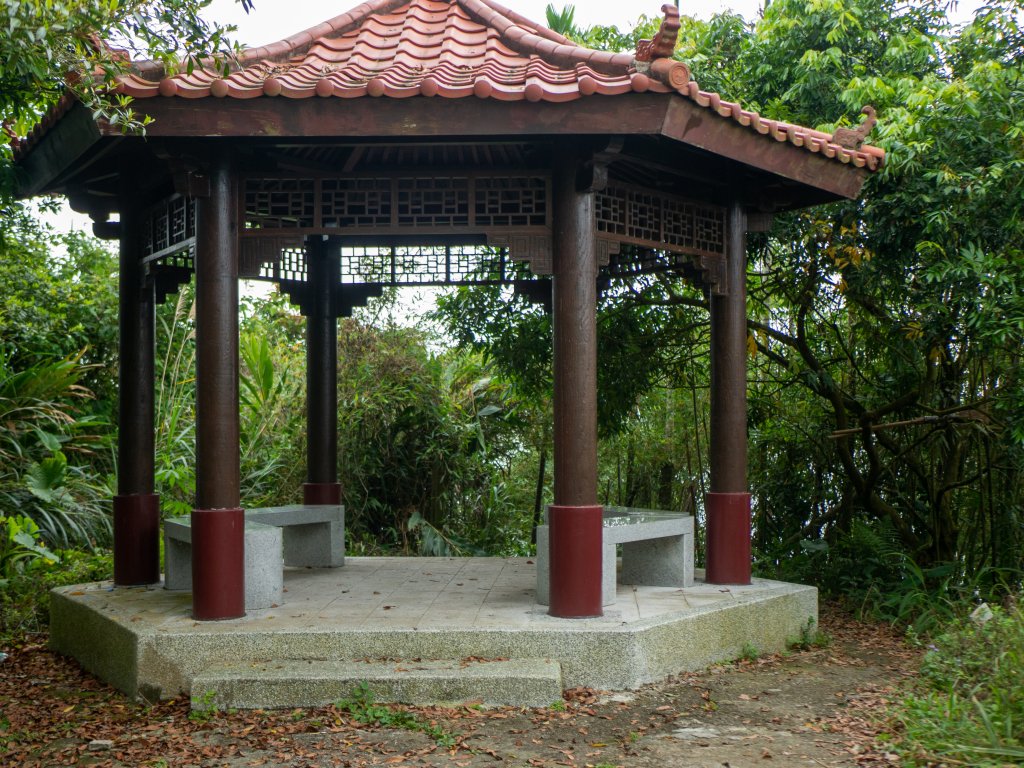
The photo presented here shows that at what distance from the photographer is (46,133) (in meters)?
6.45

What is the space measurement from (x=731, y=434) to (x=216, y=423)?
11.8 feet

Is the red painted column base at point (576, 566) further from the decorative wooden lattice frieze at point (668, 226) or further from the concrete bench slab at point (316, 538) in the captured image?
the concrete bench slab at point (316, 538)

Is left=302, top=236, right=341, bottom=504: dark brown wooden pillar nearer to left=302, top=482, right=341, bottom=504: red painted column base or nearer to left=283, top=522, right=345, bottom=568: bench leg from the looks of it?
left=302, top=482, right=341, bottom=504: red painted column base

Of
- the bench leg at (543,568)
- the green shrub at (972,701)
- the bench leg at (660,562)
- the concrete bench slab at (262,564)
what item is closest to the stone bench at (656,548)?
the bench leg at (660,562)

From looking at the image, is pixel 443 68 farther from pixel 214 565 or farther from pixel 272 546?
pixel 214 565

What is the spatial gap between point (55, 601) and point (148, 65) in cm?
383

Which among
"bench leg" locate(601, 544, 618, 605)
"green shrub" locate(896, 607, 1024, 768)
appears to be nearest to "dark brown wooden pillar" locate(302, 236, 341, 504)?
"bench leg" locate(601, 544, 618, 605)

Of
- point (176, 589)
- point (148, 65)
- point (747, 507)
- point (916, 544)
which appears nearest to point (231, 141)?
point (148, 65)

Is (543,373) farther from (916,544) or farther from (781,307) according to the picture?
(916,544)

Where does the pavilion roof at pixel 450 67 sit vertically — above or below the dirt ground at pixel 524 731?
above

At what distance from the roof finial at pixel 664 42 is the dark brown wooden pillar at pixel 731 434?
188 centimetres

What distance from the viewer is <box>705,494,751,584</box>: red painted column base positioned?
725cm

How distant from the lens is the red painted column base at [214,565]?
6039mm

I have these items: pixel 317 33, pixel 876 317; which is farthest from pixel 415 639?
pixel 876 317
